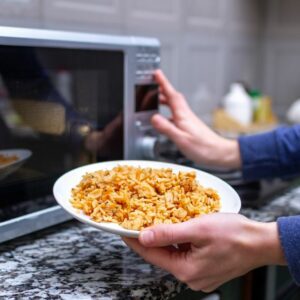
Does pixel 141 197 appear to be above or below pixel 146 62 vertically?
below

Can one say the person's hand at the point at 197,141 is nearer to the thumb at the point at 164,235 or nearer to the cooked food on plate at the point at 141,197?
the cooked food on plate at the point at 141,197

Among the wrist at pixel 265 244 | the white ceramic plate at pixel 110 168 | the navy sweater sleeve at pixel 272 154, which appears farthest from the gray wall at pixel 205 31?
the wrist at pixel 265 244

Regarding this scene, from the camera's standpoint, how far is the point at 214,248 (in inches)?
22.7

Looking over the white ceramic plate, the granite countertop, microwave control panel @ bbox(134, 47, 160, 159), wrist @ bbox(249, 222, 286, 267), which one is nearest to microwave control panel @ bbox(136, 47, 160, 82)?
microwave control panel @ bbox(134, 47, 160, 159)

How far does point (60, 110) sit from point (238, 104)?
103 cm

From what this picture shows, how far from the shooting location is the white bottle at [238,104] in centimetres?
170

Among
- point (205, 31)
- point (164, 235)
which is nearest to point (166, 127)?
point (164, 235)

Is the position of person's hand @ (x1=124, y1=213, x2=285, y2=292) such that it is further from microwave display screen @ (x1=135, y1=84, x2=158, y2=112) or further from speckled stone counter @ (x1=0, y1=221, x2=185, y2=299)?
microwave display screen @ (x1=135, y1=84, x2=158, y2=112)

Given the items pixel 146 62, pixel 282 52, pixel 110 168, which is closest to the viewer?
pixel 110 168

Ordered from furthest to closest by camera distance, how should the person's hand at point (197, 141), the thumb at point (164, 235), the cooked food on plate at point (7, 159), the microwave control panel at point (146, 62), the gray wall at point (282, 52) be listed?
the gray wall at point (282, 52)
the person's hand at point (197, 141)
the microwave control panel at point (146, 62)
the cooked food on plate at point (7, 159)
the thumb at point (164, 235)

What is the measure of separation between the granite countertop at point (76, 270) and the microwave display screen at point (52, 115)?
68 mm

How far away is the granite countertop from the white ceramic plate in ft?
0.33

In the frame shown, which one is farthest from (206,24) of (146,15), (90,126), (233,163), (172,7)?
(90,126)

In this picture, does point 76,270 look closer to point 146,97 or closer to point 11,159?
point 11,159
